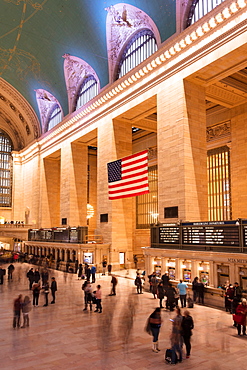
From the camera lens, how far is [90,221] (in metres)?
37.2

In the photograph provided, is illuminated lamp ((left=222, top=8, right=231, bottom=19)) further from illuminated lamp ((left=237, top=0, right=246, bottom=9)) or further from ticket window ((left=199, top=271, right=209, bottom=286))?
ticket window ((left=199, top=271, right=209, bottom=286))

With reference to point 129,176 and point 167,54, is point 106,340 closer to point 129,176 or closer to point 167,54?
point 129,176

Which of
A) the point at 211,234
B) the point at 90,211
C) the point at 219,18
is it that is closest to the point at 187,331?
the point at 211,234

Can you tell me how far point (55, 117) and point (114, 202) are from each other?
14.8 metres

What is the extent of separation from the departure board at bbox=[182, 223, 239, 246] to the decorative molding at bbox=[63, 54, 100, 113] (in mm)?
14752

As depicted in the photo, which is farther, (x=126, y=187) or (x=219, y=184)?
(x=219, y=184)

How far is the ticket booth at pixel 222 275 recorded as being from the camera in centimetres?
1129

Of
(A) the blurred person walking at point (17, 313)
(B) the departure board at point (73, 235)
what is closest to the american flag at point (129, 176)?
(B) the departure board at point (73, 235)

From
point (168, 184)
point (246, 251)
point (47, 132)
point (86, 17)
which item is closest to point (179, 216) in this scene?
point (168, 184)

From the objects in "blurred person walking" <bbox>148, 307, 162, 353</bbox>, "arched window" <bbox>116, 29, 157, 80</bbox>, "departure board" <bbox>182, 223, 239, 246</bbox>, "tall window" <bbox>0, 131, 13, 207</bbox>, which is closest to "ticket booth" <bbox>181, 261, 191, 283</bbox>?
"departure board" <bbox>182, 223, 239, 246</bbox>

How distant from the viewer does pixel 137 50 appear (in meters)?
20.5

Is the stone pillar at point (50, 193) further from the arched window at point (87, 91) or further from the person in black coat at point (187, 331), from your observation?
the person in black coat at point (187, 331)

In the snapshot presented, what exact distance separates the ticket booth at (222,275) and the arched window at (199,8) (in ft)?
38.2

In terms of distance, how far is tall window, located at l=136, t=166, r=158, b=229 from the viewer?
3017cm
